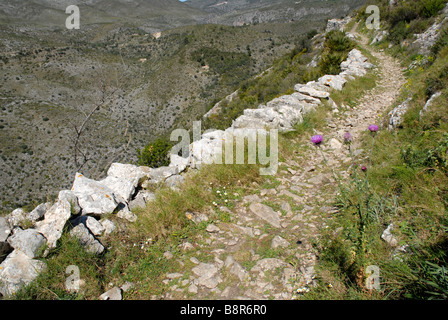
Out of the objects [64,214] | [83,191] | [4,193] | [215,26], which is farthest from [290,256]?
[215,26]

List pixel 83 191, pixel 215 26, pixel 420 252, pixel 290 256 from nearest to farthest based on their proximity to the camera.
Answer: pixel 420 252, pixel 290 256, pixel 83 191, pixel 215 26

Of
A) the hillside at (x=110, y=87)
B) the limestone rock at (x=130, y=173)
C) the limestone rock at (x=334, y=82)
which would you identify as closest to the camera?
the limestone rock at (x=130, y=173)

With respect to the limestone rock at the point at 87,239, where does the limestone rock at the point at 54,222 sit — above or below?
above

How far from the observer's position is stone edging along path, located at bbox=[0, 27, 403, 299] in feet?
6.61

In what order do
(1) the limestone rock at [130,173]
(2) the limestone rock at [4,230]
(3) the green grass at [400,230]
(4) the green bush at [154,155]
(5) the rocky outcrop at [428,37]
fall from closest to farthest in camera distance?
1. (3) the green grass at [400,230]
2. (2) the limestone rock at [4,230]
3. (1) the limestone rock at [130,173]
4. (5) the rocky outcrop at [428,37]
5. (4) the green bush at [154,155]

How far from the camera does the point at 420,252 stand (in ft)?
5.40

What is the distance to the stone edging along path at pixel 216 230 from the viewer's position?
2016mm

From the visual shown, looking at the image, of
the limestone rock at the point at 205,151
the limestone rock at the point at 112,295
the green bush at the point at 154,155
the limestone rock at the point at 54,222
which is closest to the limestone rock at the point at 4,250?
the limestone rock at the point at 54,222

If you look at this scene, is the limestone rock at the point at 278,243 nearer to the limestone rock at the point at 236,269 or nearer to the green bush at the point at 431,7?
the limestone rock at the point at 236,269

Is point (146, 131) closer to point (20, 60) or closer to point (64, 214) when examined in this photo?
point (20, 60)

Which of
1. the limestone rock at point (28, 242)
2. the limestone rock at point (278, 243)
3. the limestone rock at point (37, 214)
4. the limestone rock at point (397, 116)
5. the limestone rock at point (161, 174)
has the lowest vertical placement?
the limestone rock at point (278, 243)

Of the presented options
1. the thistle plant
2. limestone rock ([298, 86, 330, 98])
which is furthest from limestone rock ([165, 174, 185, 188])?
limestone rock ([298, 86, 330, 98])

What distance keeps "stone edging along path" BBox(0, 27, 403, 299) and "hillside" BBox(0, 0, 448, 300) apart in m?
0.01

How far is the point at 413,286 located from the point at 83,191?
131 inches
